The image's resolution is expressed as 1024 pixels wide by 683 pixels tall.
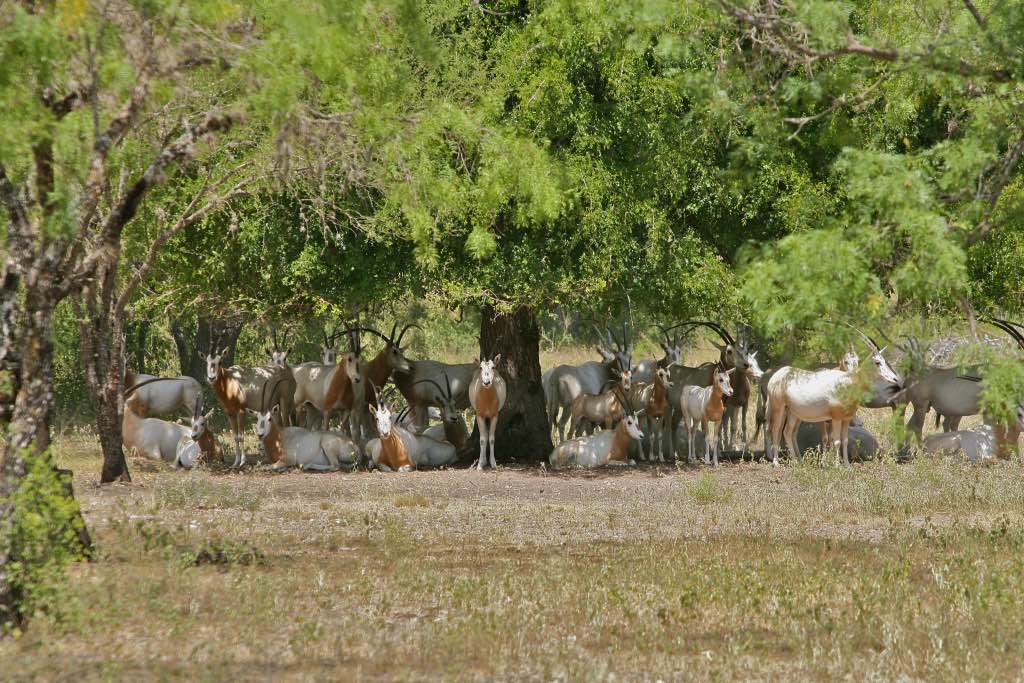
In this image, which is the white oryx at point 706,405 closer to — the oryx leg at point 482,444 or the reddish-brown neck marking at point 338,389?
the oryx leg at point 482,444

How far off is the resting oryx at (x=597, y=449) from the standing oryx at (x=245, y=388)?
4.43 meters

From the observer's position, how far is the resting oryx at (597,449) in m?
19.5

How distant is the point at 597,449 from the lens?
64.4 feet

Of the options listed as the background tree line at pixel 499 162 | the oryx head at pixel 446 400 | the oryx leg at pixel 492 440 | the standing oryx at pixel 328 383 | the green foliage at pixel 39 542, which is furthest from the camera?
the oryx head at pixel 446 400

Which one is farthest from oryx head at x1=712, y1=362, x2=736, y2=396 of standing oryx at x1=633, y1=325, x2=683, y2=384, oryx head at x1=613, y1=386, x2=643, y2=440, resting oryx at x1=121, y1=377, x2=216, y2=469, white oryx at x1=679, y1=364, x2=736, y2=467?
resting oryx at x1=121, y1=377, x2=216, y2=469

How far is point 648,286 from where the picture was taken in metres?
18.1

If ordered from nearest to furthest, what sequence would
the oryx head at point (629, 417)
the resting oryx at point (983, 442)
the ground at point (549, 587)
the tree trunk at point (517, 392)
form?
the ground at point (549, 587)
the resting oryx at point (983, 442)
the oryx head at point (629, 417)
the tree trunk at point (517, 392)

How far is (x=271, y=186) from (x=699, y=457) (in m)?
10.2

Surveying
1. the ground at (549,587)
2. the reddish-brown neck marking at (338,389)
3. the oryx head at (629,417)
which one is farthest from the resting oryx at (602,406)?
the ground at (549,587)

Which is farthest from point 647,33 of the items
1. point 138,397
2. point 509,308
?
point 138,397

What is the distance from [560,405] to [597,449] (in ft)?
12.7

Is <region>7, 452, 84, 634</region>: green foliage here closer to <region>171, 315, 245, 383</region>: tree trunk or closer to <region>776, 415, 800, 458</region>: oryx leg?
<region>776, 415, 800, 458</region>: oryx leg

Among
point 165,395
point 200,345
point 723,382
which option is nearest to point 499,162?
point 723,382

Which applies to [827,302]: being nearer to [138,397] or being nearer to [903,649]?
[903,649]
